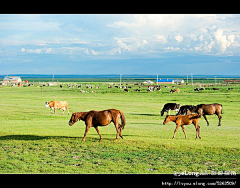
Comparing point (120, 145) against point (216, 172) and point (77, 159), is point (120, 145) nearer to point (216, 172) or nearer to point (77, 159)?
point (77, 159)

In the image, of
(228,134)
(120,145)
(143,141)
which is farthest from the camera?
(228,134)

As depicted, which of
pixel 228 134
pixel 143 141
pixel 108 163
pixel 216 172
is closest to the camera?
pixel 216 172

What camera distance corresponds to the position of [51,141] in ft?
55.1

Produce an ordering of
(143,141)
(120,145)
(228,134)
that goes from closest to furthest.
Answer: (120,145) < (143,141) < (228,134)

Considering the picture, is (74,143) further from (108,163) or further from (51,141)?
(108,163)

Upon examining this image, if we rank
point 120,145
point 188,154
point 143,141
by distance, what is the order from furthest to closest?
point 143,141 → point 120,145 → point 188,154

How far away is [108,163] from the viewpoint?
40.6ft

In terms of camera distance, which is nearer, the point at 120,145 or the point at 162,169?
the point at 162,169
